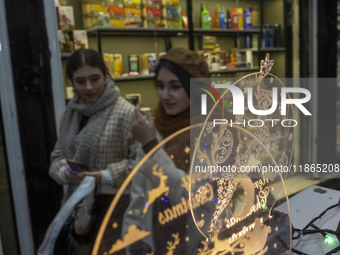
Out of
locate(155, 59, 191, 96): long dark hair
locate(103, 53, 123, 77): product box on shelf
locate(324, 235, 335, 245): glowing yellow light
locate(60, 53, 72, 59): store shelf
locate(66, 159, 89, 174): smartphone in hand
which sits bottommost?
locate(324, 235, 335, 245): glowing yellow light

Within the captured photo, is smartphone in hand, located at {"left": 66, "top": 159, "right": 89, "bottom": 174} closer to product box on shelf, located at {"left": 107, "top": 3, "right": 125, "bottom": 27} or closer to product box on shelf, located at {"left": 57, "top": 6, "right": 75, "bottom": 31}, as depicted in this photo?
product box on shelf, located at {"left": 57, "top": 6, "right": 75, "bottom": 31}

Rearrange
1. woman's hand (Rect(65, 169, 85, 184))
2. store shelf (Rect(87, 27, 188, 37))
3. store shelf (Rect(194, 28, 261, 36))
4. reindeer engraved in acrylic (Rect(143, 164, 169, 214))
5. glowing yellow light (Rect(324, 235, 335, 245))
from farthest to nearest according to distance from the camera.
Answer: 1. store shelf (Rect(194, 28, 261, 36))
2. store shelf (Rect(87, 27, 188, 37))
3. woman's hand (Rect(65, 169, 85, 184))
4. glowing yellow light (Rect(324, 235, 335, 245))
5. reindeer engraved in acrylic (Rect(143, 164, 169, 214))

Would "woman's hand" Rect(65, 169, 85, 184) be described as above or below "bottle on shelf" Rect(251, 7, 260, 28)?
below

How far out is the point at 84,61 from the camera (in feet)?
2.93

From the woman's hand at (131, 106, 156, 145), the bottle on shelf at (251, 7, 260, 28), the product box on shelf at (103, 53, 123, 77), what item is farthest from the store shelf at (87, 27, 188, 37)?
the woman's hand at (131, 106, 156, 145)

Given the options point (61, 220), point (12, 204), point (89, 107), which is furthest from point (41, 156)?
point (61, 220)

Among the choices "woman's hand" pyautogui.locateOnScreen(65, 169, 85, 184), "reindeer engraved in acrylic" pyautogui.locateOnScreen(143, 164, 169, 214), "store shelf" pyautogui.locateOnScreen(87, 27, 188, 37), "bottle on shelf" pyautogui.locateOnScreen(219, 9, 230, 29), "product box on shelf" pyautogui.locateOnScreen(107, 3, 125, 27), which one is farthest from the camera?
"bottle on shelf" pyautogui.locateOnScreen(219, 9, 230, 29)

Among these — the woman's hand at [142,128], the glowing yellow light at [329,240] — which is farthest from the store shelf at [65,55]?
the glowing yellow light at [329,240]

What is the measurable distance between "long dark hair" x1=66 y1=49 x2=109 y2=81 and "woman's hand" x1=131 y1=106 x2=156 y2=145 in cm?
30

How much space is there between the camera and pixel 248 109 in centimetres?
57

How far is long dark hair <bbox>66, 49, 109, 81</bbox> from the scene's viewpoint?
898mm

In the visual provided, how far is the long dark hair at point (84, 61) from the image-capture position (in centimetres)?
90

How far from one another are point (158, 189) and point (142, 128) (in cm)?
14

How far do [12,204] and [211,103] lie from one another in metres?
1.05
